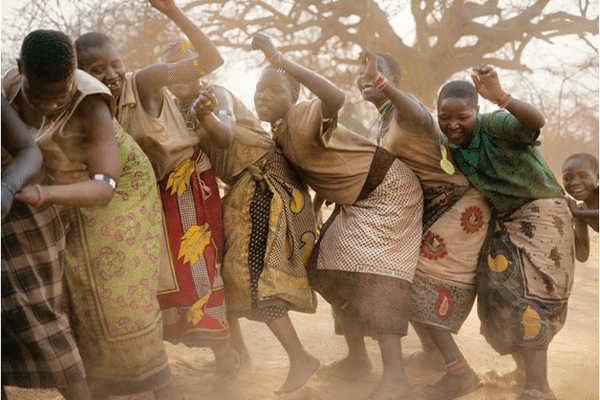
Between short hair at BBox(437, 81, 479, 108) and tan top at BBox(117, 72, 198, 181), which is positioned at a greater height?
short hair at BBox(437, 81, 479, 108)

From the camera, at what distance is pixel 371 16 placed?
13.0m

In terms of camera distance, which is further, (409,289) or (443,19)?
(443,19)

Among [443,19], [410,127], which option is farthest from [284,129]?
[443,19]

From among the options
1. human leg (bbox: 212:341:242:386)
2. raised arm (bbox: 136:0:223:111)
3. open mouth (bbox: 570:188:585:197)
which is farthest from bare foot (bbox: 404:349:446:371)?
raised arm (bbox: 136:0:223:111)

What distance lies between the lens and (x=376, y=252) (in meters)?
3.10

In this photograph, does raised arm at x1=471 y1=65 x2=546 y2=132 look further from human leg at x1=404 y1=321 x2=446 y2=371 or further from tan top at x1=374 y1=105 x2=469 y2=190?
human leg at x1=404 y1=321 x2=446 y2=371

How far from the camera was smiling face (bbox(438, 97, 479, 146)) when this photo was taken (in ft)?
10.1

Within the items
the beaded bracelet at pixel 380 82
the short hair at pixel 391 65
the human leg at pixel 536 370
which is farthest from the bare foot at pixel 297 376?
the short hair at pixel 391 65

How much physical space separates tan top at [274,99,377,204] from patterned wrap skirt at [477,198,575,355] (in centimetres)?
92

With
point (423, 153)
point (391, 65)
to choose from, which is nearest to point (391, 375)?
point (423, 153)

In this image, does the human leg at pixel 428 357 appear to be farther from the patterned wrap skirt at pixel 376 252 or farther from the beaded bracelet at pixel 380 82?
the beaded bracelet at pixel 380 82

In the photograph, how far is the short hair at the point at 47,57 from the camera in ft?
6.53

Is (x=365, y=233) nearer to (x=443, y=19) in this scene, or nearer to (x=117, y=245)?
(x=117, y=245)

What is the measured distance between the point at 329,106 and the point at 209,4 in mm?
10920
